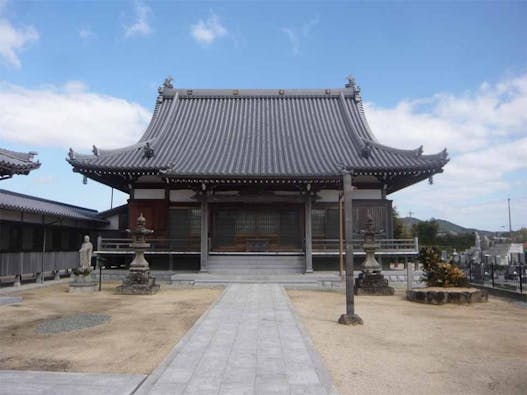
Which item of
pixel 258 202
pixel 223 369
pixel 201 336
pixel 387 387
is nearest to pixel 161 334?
pixel 201 336

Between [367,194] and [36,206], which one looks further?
[367,194]

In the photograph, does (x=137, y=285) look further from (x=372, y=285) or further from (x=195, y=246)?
(x=372, y=285)

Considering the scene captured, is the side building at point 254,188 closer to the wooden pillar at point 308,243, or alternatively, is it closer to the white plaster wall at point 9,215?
the wooden pillar at point 308,243

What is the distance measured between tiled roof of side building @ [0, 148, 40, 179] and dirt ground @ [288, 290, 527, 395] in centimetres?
882

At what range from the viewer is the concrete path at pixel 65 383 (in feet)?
15.6

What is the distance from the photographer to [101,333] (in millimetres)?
8164

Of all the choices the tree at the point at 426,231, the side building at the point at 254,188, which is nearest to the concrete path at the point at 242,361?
the side building at the point at 254,188

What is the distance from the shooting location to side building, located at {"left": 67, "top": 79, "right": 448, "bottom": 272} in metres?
18.7

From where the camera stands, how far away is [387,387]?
521cm

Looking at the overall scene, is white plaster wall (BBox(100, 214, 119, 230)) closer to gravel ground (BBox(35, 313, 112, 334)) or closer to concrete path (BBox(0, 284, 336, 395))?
gravel ground (BBox(35, 313, 112, 334))

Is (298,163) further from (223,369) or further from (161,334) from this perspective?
(223,369)

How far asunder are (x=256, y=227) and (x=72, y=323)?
1196 cm

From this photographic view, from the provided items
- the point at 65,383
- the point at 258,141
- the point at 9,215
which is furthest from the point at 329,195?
the point at 65,383

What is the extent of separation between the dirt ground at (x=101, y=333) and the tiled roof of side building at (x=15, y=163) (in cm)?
386
